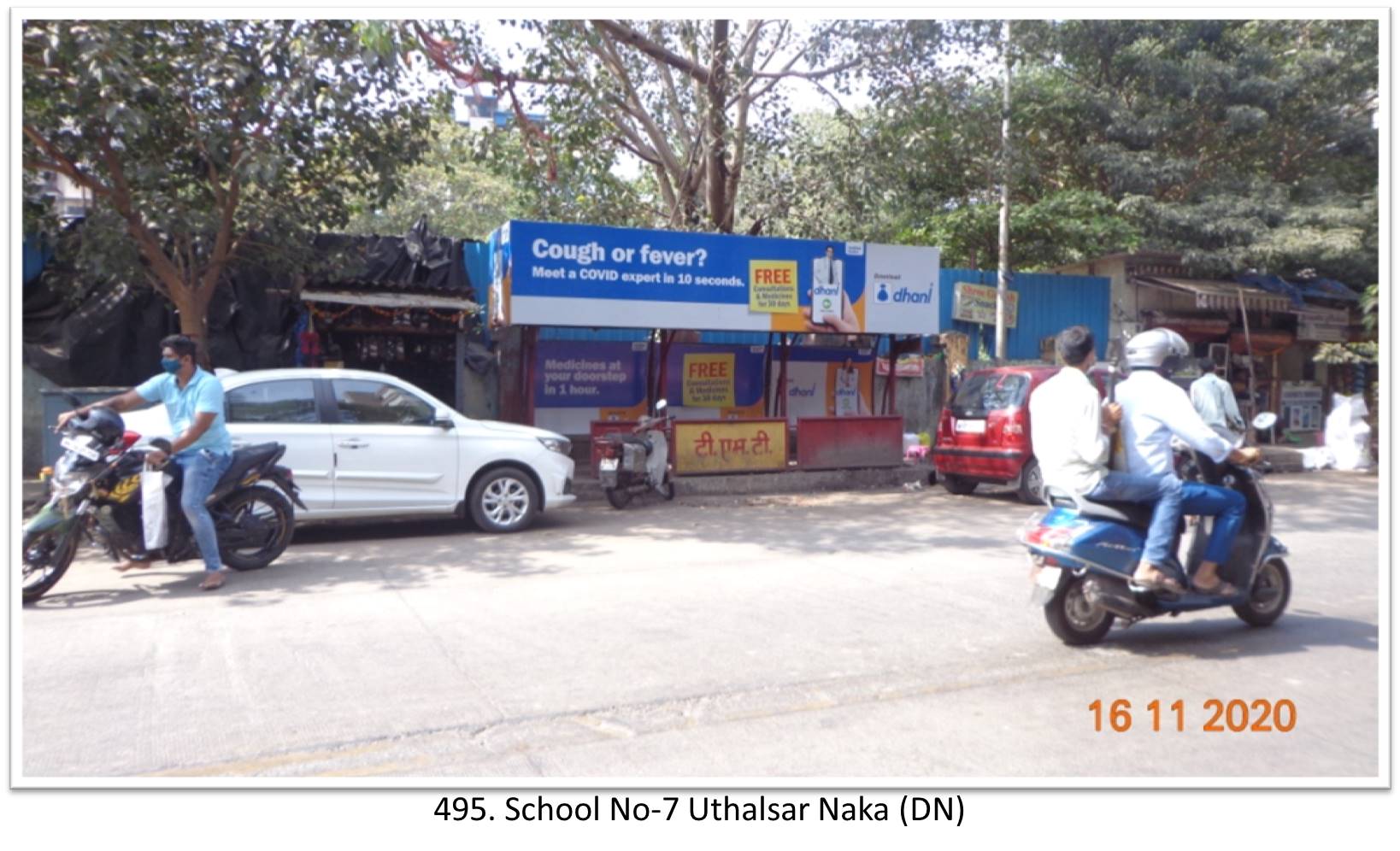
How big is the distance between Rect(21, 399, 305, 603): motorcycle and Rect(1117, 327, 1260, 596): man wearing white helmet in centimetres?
582

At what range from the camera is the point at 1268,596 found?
5.95 m

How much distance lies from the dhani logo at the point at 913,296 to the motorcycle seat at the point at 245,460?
947 cm

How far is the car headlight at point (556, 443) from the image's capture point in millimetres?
9961

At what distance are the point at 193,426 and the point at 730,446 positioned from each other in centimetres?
723

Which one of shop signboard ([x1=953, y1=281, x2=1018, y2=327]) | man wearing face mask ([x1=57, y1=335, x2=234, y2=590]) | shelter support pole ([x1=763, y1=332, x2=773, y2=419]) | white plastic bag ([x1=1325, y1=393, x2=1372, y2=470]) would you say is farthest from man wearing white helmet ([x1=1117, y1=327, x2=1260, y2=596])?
shop signboard ([x1=953, y1=281, x2=1018, y2=327])

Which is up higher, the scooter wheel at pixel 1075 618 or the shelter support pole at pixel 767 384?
the shelter support pole at pixel 767 384

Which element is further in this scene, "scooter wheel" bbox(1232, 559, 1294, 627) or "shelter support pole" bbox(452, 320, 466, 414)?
Result: "shelter support pole" bbox(452, 320, 466, 414)

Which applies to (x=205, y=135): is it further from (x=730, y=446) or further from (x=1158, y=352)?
(x=1158, y=352)

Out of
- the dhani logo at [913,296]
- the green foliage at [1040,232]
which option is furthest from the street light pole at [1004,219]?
the dhani logo at [913,296]

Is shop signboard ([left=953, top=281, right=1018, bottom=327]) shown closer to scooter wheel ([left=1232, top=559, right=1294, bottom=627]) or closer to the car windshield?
the car windshield

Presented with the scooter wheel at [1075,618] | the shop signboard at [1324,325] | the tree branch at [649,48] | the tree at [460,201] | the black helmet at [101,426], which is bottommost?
the scooter wheel at [1075,618]

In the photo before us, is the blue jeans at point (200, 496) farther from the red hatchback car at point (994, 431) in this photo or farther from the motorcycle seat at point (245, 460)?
the red hatchback car at point (994, 431)

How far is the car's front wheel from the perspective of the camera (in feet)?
31.3
